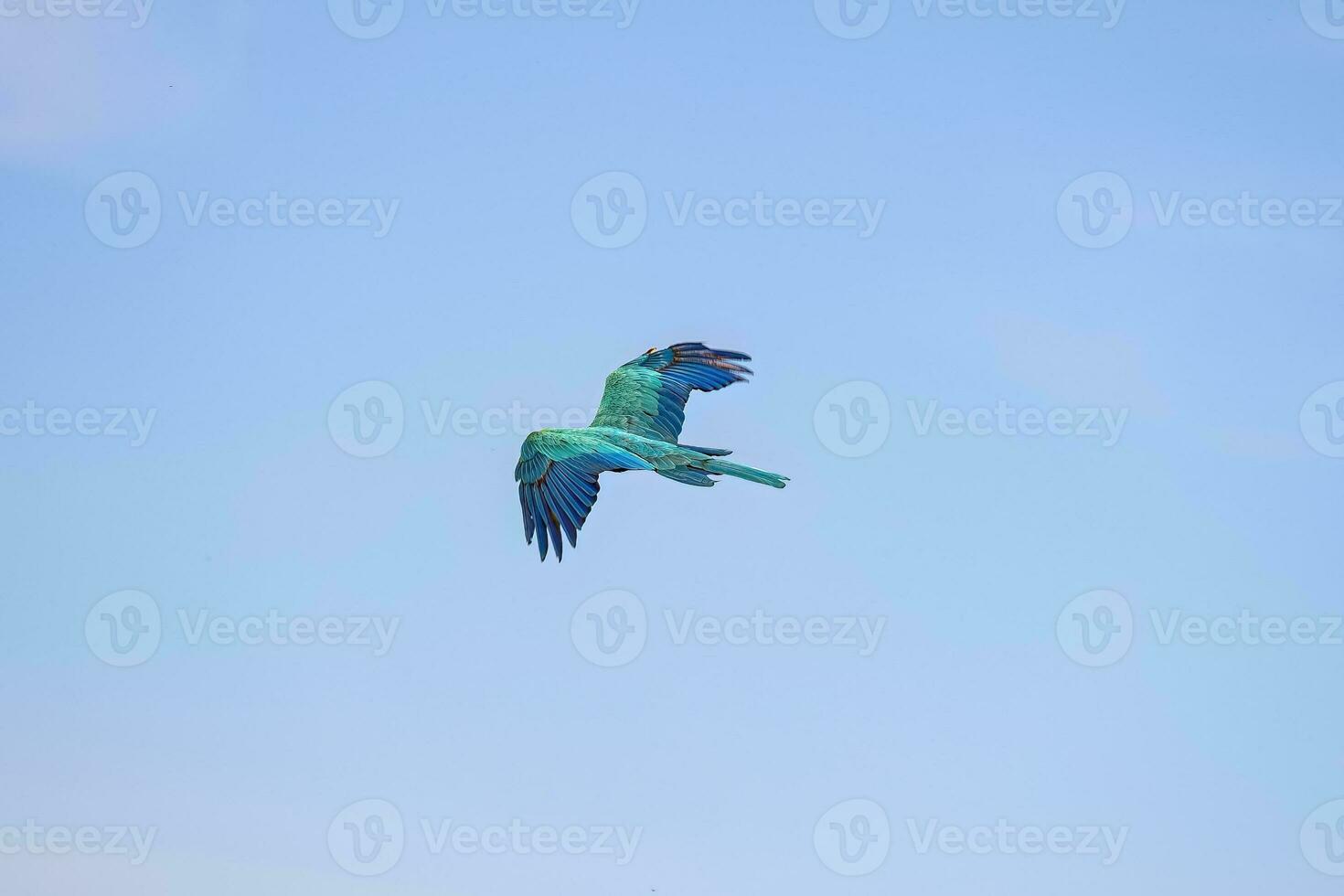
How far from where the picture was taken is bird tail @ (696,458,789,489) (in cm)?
4944

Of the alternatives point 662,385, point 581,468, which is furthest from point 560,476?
point 662,385

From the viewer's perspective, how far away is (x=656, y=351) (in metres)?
58.2

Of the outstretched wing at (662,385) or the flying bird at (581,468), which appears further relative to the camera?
the outstretched wing at (662,385)

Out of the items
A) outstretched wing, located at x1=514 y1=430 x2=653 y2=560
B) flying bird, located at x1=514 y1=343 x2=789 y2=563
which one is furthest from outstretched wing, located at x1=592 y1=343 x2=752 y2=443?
outstretched wing, located at x1=514 y1=430 x2=653 y2=560

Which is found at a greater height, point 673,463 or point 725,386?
point 725,386

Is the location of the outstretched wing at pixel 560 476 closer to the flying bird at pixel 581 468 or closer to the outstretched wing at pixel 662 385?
the flying bird at pixel 581 468

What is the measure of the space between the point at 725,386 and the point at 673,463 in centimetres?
718

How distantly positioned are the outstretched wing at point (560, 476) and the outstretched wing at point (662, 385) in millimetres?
3634

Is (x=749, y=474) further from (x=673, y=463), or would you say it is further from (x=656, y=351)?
(x=656, y=351)

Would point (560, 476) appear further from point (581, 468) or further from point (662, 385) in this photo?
point (662, 385)

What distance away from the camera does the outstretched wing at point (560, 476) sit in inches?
1978

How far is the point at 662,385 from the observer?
2240 inches

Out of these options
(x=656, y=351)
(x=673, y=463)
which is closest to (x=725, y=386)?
(x=656, y=351)

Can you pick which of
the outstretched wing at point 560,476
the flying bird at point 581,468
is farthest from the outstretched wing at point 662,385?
the outstretched wing at point 560,476
